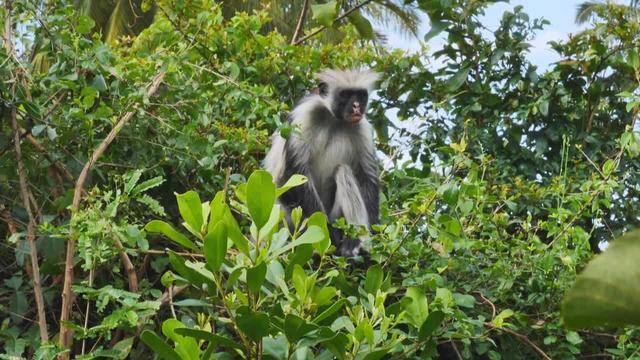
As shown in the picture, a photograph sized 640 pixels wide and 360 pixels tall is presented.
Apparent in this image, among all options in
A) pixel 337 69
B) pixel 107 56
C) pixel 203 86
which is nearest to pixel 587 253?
pixel 203 86

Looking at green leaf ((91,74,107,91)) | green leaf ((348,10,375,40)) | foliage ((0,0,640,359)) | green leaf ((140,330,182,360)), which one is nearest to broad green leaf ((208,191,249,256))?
foliage ((0,0,640,359))

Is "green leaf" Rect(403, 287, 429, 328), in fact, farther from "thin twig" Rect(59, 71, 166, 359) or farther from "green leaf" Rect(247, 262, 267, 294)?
"thin twig" Rect(59, 71, 166, 359)

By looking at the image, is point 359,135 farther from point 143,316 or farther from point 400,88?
point 143,316

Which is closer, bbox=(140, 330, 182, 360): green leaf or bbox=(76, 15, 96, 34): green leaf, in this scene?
bbox=(140, 330, 182, 360): green leaf

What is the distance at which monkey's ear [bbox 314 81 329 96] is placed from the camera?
6.06m

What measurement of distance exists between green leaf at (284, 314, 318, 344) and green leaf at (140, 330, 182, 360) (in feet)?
0.79

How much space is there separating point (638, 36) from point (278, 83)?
7.72ft

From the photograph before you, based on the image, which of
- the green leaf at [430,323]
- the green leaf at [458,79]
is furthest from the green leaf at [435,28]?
the green leaf at [430,323]

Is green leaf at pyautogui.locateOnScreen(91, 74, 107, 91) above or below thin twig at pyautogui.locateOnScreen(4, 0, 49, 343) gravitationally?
→ above

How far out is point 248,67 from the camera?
475cm

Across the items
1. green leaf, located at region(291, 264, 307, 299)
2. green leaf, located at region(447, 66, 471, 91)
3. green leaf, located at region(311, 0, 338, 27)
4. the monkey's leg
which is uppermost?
green leaf, located at region(311, 0, 338, 27)

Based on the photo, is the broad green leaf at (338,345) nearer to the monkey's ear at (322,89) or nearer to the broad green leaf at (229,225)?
the broad green leaf at (229,225)

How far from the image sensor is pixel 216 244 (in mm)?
1580

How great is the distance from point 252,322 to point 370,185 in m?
4.43
